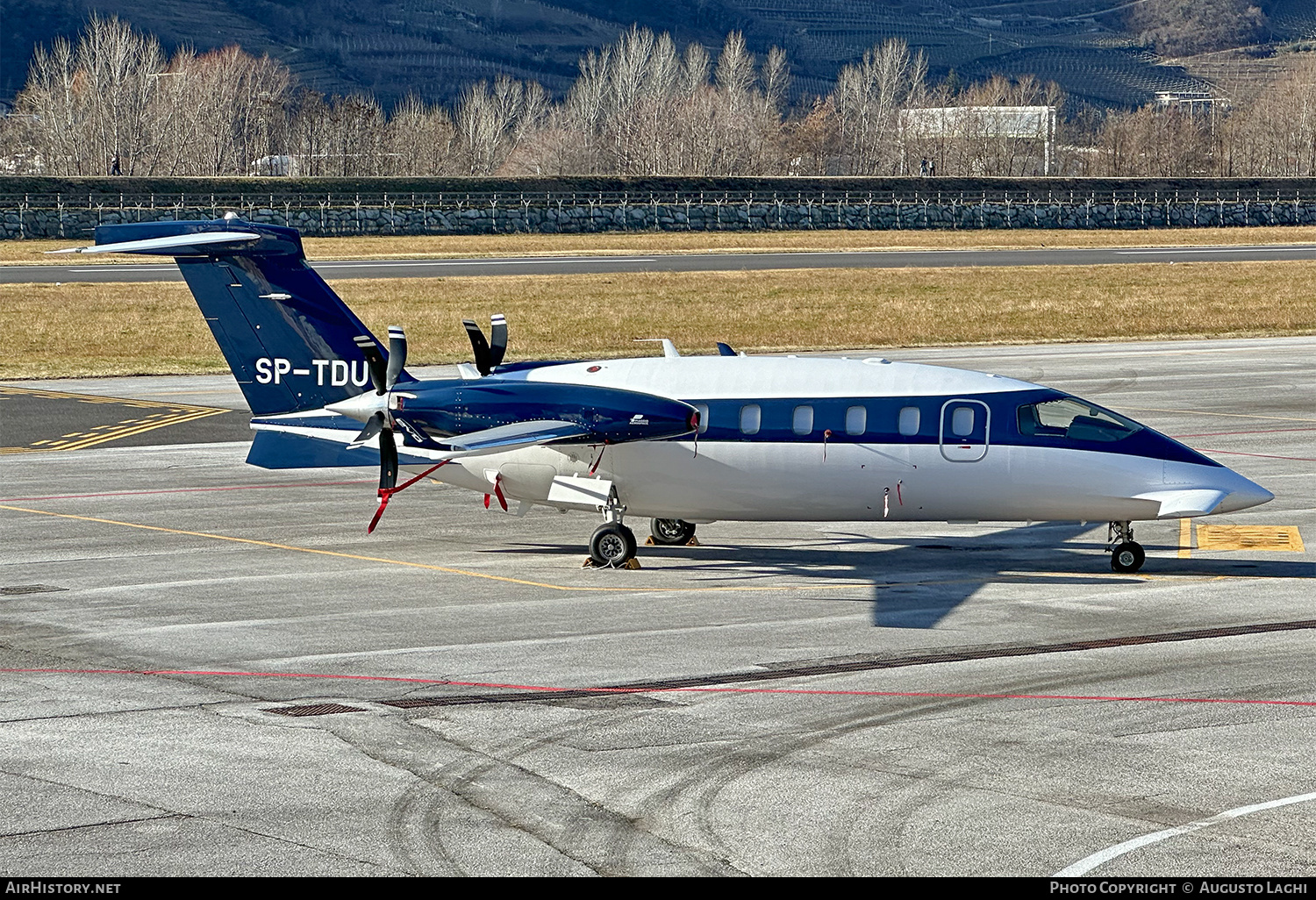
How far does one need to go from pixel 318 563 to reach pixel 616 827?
13844 millimetres

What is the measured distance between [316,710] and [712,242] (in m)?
96.2

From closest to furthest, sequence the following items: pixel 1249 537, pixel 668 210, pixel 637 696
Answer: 1. pixel 637 696
2. pixel 1249 537
3. pixel 668 210

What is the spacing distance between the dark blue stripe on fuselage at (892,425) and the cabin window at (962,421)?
0.14m

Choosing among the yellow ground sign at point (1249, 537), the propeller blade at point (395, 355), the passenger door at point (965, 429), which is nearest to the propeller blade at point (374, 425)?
the propeller blade at point (395, 355)

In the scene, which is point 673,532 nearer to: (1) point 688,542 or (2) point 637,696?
(1) point 688,542

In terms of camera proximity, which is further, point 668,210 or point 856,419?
point 668,210

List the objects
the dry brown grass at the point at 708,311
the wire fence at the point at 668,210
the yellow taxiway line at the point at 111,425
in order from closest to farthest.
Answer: the yellow taxiway line at the point at 111,425
the dry brown grass at the point at 708,311
the wire fence at the point at 668,210

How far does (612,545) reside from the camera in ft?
85.4

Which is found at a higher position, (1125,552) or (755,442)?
(755,442)

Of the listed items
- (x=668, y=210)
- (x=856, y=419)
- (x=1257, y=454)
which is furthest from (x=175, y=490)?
(x=668, y=210)

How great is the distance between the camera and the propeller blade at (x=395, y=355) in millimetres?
24906

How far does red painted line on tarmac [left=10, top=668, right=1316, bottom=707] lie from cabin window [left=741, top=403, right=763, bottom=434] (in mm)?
7683

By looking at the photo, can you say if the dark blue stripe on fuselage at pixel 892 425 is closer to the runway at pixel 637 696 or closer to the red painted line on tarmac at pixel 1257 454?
the runway at pixel 637 696

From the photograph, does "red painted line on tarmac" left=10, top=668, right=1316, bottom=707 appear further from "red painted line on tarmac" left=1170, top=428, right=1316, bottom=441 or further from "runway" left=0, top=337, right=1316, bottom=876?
"red painted line on tarmac" left=1170, top=428, right=1316, bottom=441
